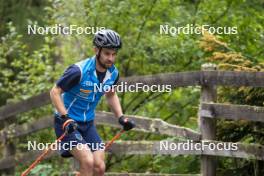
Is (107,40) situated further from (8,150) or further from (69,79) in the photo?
(8,150)

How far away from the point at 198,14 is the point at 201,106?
9.01 ft

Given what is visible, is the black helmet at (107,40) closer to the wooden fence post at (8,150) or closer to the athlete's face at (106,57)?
the athlete's face at (106,57)

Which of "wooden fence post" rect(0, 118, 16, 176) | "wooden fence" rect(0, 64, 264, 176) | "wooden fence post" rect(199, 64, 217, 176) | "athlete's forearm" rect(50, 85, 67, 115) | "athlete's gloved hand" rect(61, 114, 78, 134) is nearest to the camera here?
"athlete's gloved hand" rect(61, 114, 78, 134)

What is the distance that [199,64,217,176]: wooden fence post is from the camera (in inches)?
293

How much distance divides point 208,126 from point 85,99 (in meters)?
1.62

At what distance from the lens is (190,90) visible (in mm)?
10273

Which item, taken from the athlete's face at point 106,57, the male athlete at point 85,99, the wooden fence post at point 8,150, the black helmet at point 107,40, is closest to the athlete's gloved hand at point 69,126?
the male athlete at point 85,99

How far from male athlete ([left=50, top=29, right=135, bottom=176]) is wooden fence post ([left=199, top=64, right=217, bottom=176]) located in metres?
1.10

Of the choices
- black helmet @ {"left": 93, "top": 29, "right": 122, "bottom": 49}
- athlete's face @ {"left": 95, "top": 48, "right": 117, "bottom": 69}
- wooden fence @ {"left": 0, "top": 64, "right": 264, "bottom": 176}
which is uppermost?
black helmet @ {"left": 93, "top": 29, "right": 122, "bottom": 49}

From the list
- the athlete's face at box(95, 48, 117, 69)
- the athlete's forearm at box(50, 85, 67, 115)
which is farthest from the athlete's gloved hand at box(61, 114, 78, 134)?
the athlete's face at box(95, 48, 117, 69)

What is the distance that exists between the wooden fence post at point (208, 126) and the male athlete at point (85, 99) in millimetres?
1100

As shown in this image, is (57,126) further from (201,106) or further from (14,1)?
(14,1)

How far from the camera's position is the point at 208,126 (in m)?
7.48

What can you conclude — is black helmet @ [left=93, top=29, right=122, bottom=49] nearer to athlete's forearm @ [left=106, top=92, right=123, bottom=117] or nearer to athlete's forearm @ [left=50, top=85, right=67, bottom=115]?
athlete's forearm @ [left=50, top=85, right=67, bottom=115]
